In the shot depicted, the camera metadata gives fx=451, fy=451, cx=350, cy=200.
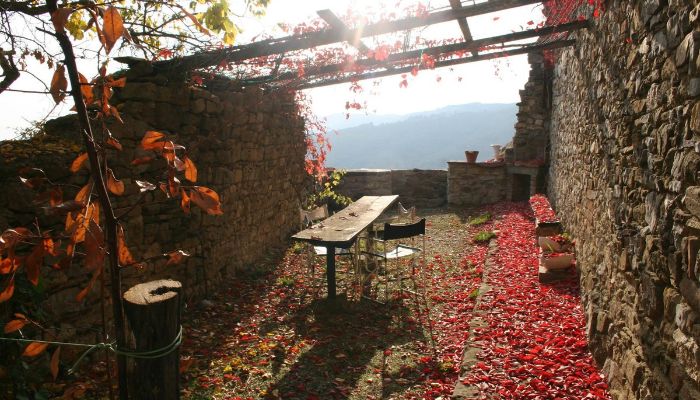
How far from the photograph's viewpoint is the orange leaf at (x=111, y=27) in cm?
120

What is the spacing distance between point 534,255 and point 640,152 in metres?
4.17

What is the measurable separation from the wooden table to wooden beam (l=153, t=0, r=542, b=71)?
1.92 metres

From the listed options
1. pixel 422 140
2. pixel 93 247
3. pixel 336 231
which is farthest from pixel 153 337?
pixel 422 140

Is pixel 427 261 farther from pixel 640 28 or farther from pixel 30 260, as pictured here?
pixel 30 260

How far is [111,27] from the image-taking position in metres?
1.20

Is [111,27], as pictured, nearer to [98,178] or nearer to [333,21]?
[98,178]


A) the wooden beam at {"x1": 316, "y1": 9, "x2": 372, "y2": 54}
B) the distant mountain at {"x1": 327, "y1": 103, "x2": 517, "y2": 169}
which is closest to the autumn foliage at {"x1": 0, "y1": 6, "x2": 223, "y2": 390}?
the wooden beam at {"x1": 316, "y1": 9, "x2": 372, "y2": 54}

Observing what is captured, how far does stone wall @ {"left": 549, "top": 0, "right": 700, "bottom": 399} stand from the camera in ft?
5.89

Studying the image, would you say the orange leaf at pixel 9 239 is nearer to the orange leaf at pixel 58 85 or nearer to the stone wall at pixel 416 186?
the orange leaf at pixel 58 85

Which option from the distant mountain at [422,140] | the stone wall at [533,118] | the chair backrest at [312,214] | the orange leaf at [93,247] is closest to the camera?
the orange leaf at [93,247]

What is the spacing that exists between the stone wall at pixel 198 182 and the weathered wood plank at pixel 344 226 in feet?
4.20

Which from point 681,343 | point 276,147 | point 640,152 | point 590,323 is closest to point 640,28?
point 640,152

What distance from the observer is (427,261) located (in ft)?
23.1

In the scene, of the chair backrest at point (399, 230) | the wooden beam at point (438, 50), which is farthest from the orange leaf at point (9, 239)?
the wooden beam at point (438, 50)
